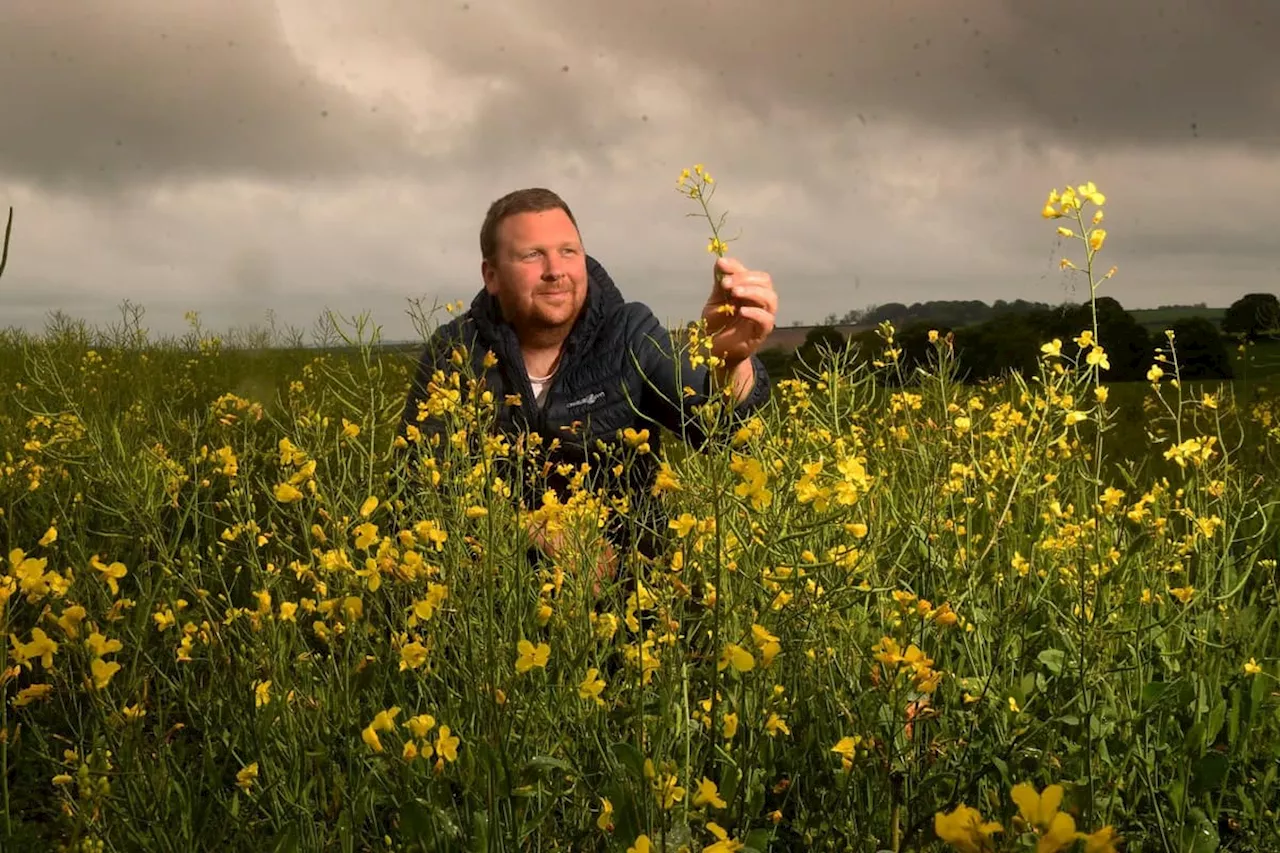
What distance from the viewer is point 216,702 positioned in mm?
1986

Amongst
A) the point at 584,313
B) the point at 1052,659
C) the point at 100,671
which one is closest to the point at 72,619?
the point at 100,671

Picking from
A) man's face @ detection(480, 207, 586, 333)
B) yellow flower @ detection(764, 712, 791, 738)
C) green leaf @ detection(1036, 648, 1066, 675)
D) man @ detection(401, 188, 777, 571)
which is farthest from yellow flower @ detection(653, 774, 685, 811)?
man's face @ detection(480, 207, 586, 333)

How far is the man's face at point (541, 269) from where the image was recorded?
10.5ft

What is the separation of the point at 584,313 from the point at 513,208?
41 cm

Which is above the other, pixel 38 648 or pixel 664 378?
pixel 664 378

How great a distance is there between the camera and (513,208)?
3.32m

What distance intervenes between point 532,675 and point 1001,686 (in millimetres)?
979

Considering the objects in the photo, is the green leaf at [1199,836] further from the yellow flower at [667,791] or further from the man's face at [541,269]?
the man's face at [541,269]

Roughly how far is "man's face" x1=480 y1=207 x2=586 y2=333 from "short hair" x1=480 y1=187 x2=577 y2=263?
0.03 meters

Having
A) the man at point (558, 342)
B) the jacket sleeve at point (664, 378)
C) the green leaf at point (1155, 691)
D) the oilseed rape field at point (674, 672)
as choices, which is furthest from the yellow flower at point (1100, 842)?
the man at point (558, 342)

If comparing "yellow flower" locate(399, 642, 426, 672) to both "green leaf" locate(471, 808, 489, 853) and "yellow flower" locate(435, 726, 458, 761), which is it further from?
"green leaf" locate(471, 808, 489, 853)

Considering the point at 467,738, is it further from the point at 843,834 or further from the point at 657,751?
the point at 843,834

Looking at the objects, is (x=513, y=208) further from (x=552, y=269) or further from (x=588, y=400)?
(x=588, y=400)

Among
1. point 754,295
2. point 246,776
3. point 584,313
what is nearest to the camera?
point 246,776
